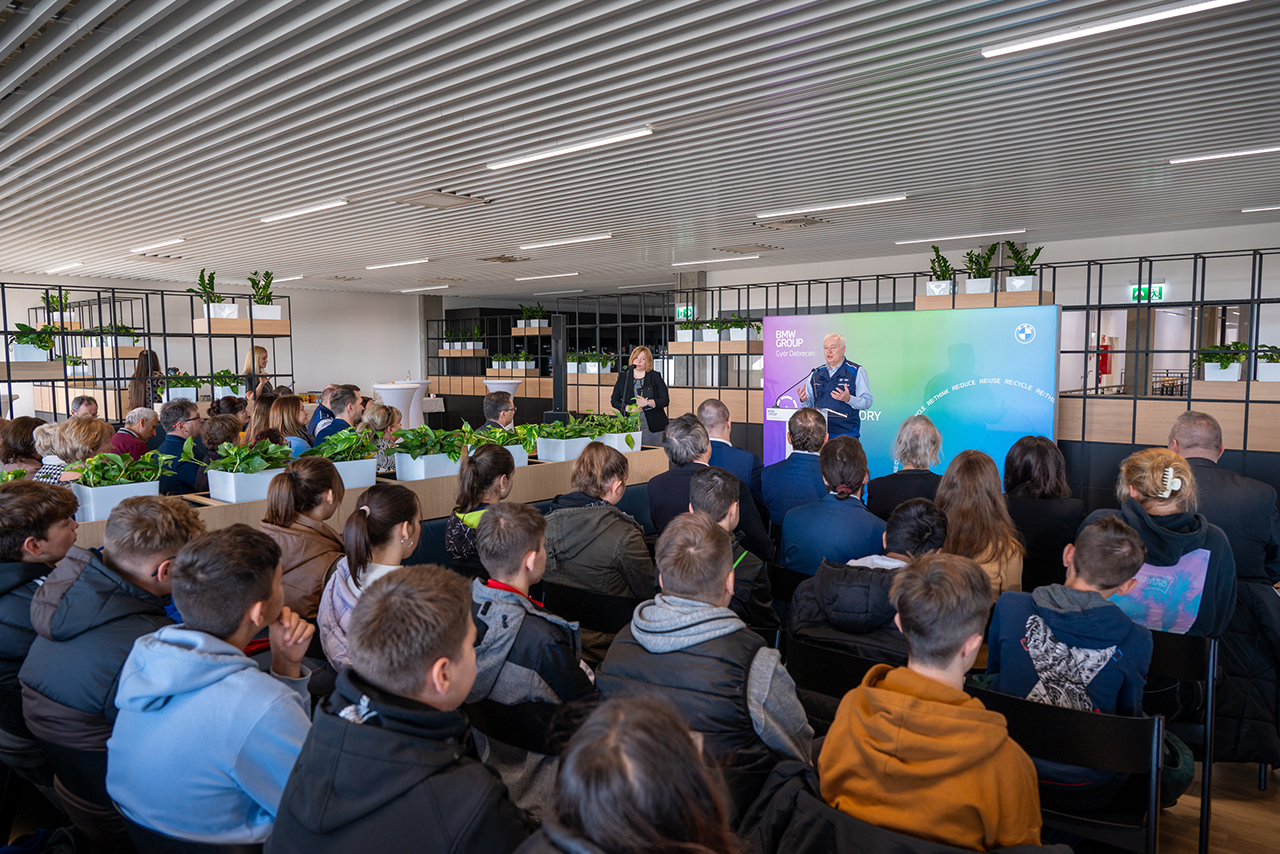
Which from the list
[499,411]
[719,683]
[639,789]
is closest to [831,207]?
[499,411]

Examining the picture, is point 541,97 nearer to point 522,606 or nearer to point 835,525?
point 835,525

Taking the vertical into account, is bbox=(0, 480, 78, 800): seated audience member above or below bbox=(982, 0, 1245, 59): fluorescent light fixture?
below

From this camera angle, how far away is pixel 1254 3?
3.61m

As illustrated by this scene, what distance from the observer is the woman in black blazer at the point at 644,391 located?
22.5 feet

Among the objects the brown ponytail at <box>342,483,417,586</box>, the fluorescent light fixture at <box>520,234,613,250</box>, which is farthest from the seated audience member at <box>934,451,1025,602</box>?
the fluorescent light fixture at <box>520,234,613,250</box>

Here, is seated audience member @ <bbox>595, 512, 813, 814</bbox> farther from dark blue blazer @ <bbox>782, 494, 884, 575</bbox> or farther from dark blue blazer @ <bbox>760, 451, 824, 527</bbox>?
dark blue blazer @ <bbox>760, 451, 824, 527</bbox>

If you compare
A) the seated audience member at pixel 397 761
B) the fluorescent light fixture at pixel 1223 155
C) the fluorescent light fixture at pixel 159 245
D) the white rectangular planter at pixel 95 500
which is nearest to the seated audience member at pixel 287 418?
the white rectangular planter at pixel 95 500

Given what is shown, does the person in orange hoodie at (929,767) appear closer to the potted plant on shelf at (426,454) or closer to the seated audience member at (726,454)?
the seated audience member at (726,454)

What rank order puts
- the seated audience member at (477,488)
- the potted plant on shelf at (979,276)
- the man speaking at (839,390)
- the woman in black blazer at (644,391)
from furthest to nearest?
1. the potted plant on shelf at (979,276)
2. the woman in black blazer at (644,391)
3. the man speaking at (839,390)
4. the seated audience member at (477,488)

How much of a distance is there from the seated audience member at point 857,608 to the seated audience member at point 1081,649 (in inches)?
11.1

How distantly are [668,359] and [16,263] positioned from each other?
34.4 ft

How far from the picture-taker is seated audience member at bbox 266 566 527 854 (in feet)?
3.72

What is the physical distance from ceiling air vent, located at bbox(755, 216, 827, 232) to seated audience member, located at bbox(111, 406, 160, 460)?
6.65 meters

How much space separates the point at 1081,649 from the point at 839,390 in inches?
167
